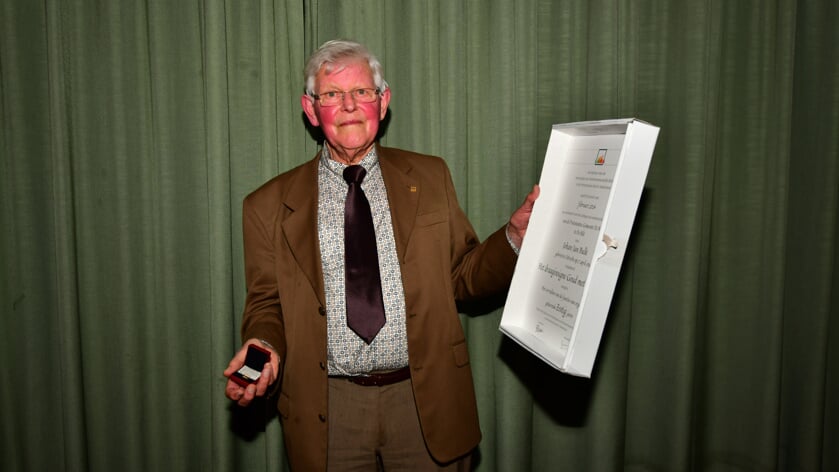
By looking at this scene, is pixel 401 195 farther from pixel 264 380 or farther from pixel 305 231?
pixel 264 380

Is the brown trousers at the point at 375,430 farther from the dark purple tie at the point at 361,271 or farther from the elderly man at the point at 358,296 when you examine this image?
the dark purple tie at the point at 361,271

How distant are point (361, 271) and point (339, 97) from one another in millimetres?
496

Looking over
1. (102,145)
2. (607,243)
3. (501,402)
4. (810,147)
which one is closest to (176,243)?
(102,145)

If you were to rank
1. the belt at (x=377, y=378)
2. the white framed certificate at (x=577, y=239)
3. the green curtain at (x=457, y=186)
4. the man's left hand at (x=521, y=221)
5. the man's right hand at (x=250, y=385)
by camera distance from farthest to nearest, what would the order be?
the green curtain at (x=457, y=186) < the belt at (x=377, y=378) < the man's left hand at (x=521, y=221) < the man's right hand at (x=250, y=385) < the white framed certificate at (x=577, y=239)

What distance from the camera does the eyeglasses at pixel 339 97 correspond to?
1669 millimetres

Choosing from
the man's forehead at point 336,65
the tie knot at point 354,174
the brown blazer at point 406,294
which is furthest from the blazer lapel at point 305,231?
the man's forehead at point 336,65

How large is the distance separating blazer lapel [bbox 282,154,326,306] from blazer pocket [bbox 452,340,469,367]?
416mm

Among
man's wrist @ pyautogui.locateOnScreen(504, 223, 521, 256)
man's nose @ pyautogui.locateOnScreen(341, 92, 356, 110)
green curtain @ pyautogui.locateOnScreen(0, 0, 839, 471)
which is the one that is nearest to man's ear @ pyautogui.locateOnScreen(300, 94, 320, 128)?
man's nose @ pyautogui.locateOnScreen(341, 92, 356, 110)

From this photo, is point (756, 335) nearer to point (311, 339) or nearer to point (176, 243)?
point (311, 339)

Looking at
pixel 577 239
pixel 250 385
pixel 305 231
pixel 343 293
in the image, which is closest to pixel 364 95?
pixel 305 231

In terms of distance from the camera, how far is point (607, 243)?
1350mm

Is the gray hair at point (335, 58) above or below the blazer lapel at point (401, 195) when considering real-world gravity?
above

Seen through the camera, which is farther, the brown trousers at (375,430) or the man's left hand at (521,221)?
the brown trousers at (375,430)

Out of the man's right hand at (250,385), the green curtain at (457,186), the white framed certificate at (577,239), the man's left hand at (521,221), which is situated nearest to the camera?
the white framed certificate at (577,239)
